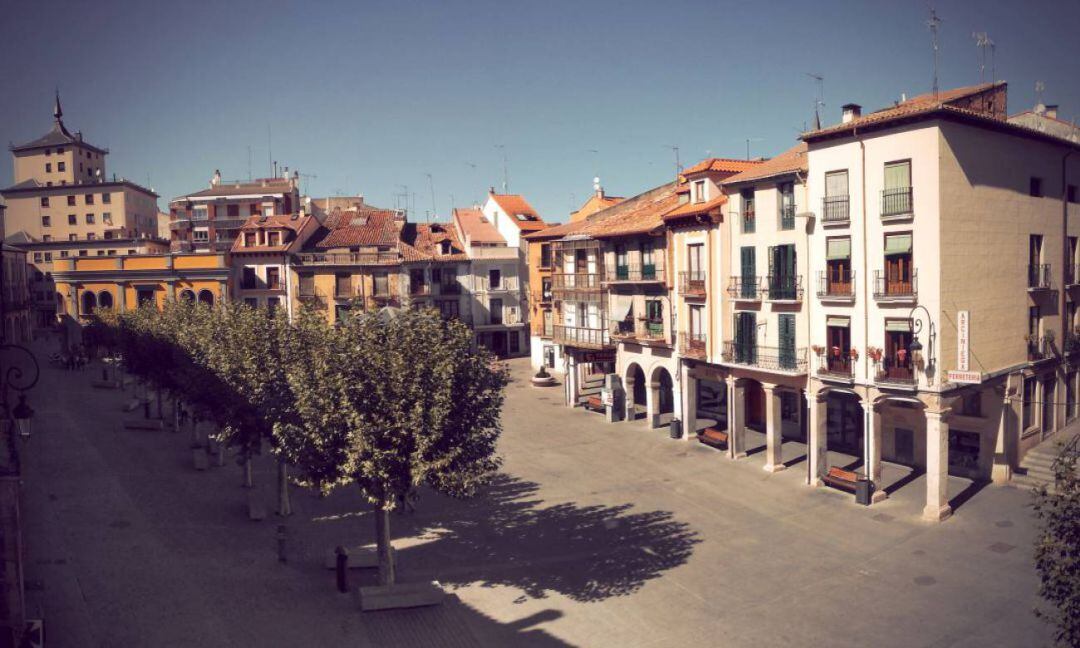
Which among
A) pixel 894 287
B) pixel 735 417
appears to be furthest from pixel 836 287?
pixel 735 417

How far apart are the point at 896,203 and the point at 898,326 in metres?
4.78

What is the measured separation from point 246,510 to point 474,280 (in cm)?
4394

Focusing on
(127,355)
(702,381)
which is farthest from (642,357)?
(127,355)

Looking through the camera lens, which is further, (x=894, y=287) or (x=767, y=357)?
(x=767, y=357)

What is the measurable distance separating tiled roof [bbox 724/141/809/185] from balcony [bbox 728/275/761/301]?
4.65 m

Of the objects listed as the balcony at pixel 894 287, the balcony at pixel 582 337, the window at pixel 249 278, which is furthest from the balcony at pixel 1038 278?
the window at pixel 249 278

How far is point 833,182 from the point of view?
1200 inches

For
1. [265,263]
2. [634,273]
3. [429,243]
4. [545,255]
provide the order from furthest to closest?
[429,243]
[265,263]
[545,255]
[634,273]

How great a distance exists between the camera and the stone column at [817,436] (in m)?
31.9

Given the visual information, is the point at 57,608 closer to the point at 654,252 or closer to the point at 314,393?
the point at 314,393

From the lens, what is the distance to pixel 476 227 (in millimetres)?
73875

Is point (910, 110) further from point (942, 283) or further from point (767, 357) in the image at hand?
point (767, 357)

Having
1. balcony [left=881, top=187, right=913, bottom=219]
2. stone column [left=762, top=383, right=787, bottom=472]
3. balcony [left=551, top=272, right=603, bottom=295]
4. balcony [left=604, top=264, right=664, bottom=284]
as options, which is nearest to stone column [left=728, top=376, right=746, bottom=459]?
stone column [left=762, top=383, right=787, bottom=472]

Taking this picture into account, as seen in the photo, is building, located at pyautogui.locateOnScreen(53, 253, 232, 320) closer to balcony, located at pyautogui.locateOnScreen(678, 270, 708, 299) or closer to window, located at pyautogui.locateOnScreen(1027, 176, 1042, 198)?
balcony, located at pyautogui.locateOnScreen(678, 270, 708, 299)
